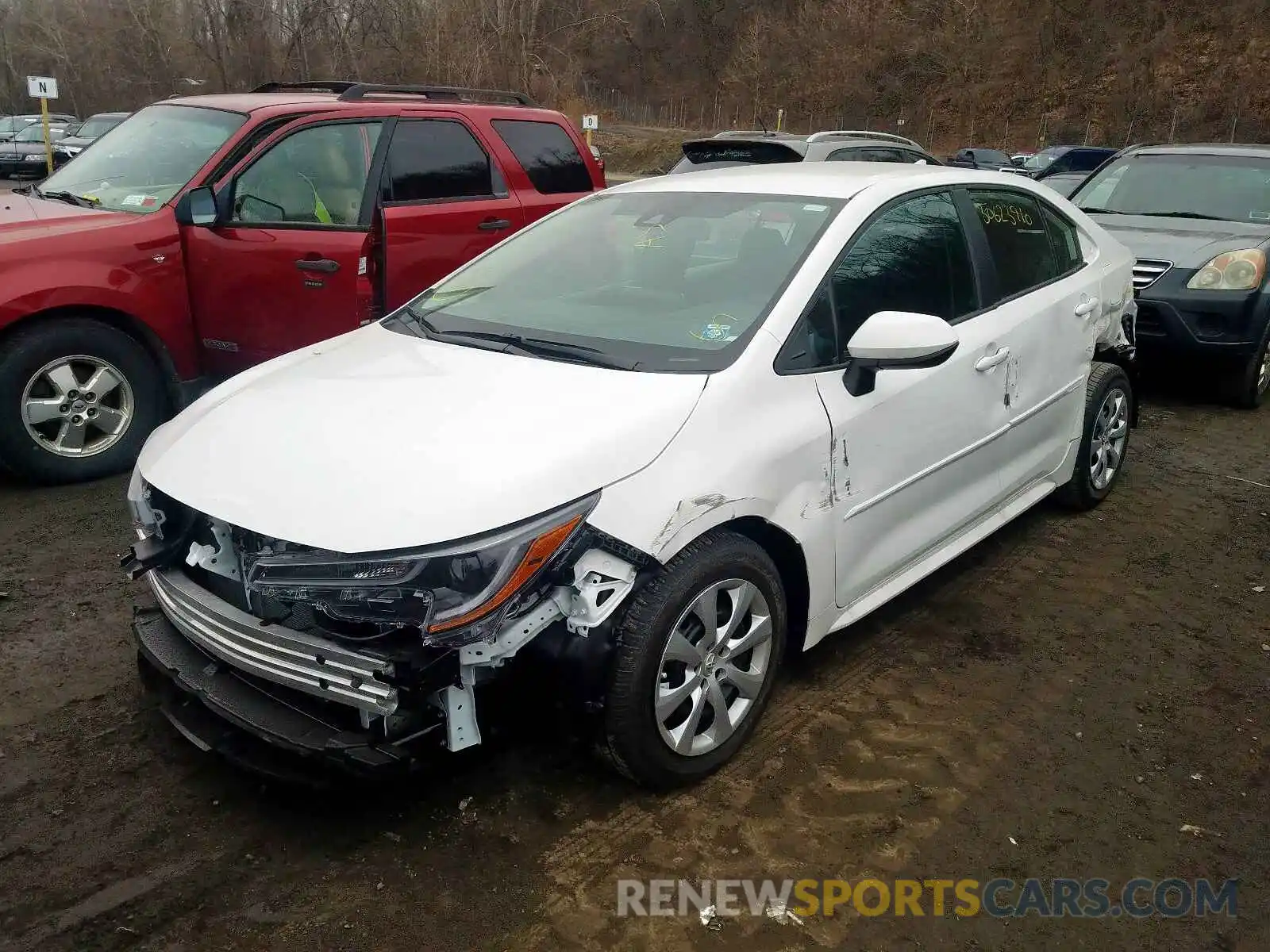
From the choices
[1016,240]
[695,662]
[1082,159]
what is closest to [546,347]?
[695,662]

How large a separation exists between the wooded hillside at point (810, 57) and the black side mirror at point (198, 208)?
32.1m

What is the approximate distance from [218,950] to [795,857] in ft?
4.64

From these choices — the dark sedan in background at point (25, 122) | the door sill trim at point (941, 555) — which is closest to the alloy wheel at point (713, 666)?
the door sill trim at point (941, 555)

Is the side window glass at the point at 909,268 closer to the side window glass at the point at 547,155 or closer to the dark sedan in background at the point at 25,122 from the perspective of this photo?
the side window glass at the point at 547,155

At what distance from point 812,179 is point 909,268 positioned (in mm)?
495

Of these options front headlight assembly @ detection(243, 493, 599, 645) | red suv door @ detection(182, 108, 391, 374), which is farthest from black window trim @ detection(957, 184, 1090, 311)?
red suv door @ detection(182, 108, 391, 374)

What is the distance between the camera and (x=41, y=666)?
11.5 ft

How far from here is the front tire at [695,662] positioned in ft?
8.55

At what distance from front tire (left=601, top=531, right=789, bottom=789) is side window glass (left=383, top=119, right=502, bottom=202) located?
377cm

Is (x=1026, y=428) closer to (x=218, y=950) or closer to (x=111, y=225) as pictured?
(x=218, y=950)

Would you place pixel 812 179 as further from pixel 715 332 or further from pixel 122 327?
pixel 122 327

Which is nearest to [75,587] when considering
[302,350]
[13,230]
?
[302,350]

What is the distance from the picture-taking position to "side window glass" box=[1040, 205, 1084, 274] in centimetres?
454

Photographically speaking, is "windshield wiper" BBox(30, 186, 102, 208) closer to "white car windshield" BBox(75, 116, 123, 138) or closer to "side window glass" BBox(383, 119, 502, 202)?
"side window glass" BBox(383, 119, 502, 202)
